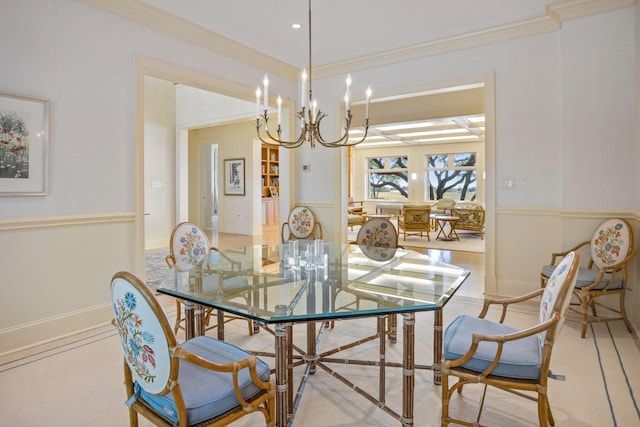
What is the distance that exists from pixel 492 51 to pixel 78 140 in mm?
4030

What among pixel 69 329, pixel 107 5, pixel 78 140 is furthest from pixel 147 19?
pixel 69 329

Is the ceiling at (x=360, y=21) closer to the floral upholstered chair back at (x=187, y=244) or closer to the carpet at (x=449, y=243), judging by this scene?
the floral upholstered chair back at (x=187, y=244)

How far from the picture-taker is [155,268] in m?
5.47

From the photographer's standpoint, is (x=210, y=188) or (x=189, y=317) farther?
(x=210, y=188)

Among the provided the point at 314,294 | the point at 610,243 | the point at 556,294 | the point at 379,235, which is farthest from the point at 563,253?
the point at 314,294

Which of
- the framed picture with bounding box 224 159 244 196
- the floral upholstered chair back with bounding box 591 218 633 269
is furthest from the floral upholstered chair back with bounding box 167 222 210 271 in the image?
the framed picture with bounding box 224 159 244 196

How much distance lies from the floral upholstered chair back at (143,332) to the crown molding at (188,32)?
291 centimetres

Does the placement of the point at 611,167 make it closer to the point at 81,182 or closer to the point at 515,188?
the point at 515,188

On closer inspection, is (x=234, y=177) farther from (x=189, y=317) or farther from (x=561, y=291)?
(x=561, y=291)

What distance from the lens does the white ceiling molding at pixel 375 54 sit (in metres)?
3.45

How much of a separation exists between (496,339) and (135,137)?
3.28 metres

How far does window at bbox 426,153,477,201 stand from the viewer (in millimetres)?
12594

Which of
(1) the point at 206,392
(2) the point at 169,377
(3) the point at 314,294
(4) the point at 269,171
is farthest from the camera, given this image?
(4) the point at 269,171

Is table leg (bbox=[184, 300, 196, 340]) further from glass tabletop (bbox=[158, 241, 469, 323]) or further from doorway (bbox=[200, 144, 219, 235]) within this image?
doorway (bbox=[200, 144, 219, 235])
